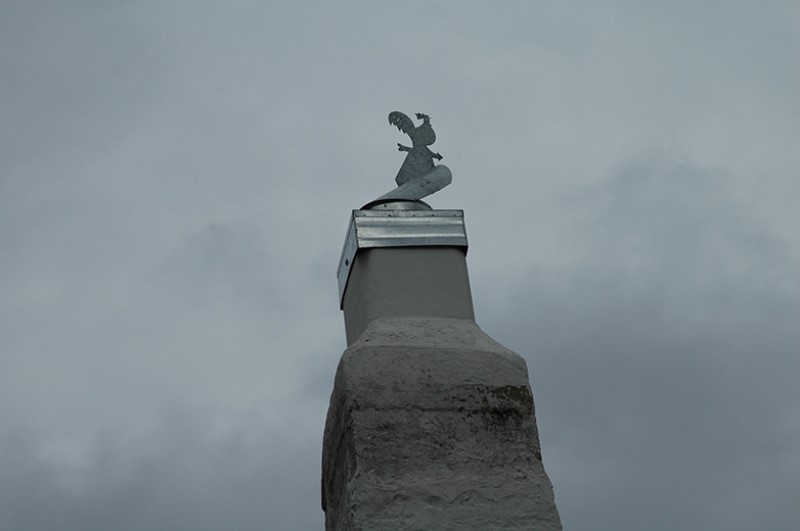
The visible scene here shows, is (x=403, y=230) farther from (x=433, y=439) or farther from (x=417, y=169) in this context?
(x=433, y=439)

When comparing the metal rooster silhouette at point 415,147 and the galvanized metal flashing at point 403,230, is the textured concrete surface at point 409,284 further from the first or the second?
the metal rooster silhouette at point 415,147

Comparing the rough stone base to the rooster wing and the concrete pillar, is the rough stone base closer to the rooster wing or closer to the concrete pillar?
the concrete pillar

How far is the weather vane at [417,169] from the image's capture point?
14.0 ft

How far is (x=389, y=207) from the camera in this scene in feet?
13.6

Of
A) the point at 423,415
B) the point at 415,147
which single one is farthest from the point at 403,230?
the point at 423,415

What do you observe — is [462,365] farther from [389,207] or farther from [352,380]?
[389,207]

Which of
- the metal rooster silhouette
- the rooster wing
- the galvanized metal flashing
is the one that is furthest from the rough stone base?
the rooster wing

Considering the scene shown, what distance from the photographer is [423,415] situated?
350 cm

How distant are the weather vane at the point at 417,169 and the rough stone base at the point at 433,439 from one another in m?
0.72

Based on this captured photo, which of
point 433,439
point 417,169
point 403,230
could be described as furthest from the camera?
point 417,169

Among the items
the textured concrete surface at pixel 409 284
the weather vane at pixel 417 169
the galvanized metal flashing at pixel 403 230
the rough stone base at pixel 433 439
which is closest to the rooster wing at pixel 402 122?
the weather vane at pixel 417 169

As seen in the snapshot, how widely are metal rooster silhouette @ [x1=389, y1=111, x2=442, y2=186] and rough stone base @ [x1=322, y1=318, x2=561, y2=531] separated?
2.99 feet

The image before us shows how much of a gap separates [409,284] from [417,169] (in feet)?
2.25

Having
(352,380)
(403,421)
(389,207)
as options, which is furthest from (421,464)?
(389,207)
